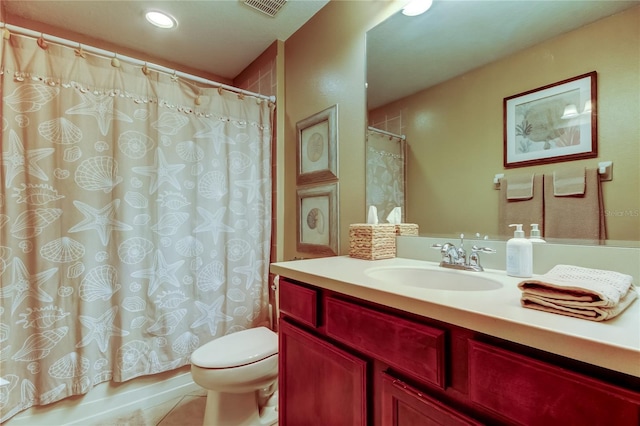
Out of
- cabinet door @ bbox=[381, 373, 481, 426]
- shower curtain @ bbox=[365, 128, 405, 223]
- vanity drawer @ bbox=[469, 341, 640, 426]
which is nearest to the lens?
vanity drawer @ bbox=[469, 341, 640, 426]

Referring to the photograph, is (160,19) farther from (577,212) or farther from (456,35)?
(577,212)

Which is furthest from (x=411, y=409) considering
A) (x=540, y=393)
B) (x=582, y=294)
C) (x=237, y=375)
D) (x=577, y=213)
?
(x=237, y=375)

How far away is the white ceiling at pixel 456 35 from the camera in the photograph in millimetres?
902

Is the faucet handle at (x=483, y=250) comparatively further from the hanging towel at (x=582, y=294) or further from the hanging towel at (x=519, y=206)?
the hanging towel at (x=582, y=294)

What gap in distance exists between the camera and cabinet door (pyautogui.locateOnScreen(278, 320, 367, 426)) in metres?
0.78

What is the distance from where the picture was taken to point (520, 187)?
98 centimetres

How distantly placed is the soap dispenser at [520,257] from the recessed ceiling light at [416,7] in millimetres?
1067

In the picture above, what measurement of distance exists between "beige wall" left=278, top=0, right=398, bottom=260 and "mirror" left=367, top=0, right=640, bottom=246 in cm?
9

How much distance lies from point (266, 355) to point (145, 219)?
98 centimetres

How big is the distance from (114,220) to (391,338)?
4.98 feet

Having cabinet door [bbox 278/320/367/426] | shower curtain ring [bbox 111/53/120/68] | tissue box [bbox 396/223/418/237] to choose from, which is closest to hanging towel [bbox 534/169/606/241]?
tissue box [bbox 396/223/418/237]

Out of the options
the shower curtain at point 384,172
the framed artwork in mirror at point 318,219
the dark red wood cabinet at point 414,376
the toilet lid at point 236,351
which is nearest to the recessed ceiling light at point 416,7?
the shower curtain at point 384,172

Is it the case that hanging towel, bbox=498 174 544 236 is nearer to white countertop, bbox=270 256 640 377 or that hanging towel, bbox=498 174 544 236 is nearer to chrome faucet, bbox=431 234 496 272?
chrome faucet, bbox=431 234 496 272

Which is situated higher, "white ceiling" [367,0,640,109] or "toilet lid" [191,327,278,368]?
"white ceiling" [367,0,640,109]
